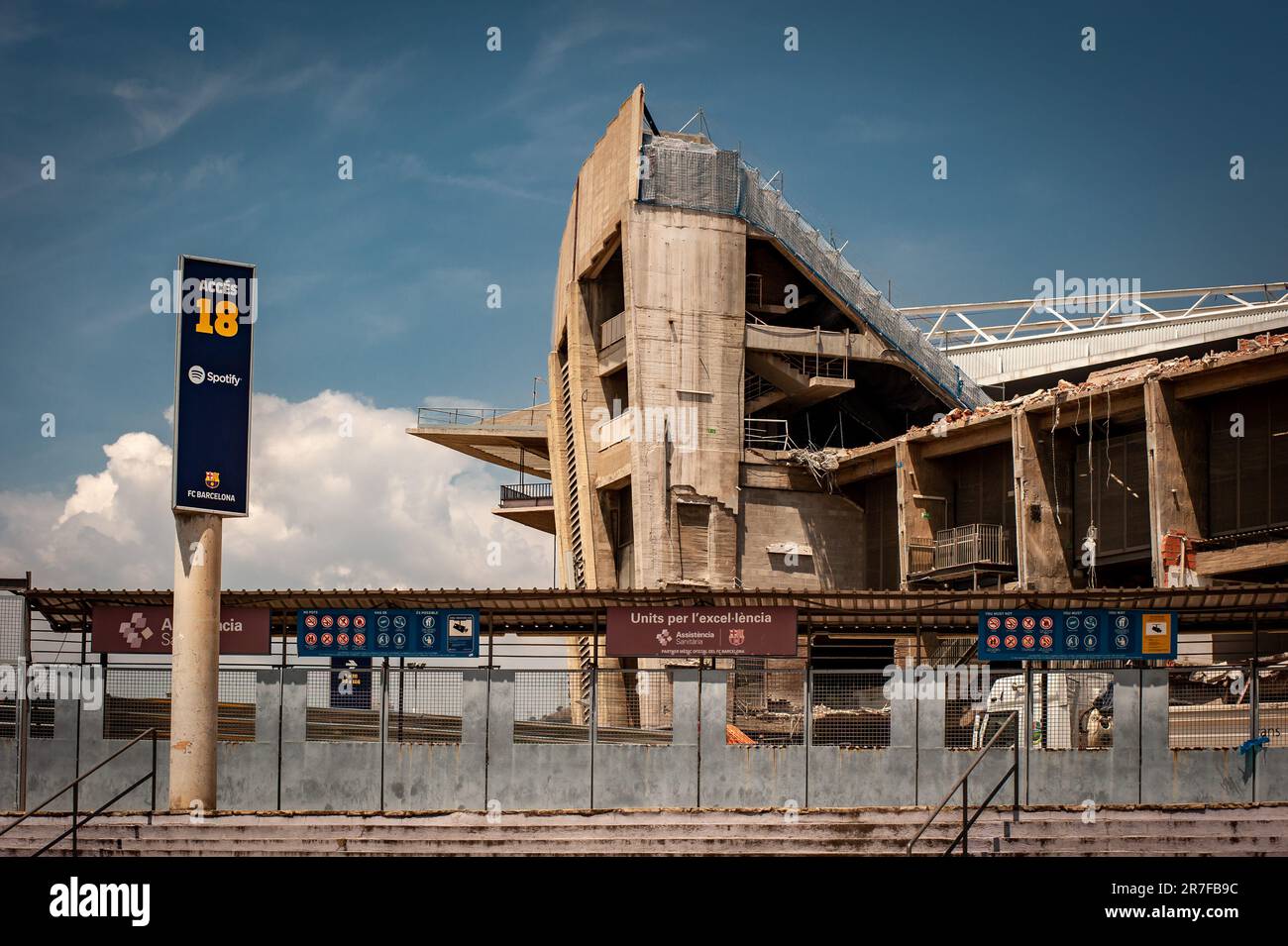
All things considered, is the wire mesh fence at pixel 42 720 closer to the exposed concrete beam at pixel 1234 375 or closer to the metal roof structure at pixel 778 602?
the metal roof structure at pixel 778 602

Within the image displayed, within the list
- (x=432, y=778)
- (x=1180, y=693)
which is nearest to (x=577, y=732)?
(x=432, y=778)

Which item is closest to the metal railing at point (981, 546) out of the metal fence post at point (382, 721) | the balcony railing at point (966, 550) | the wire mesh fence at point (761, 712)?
the balcony railing at point (966, 550)

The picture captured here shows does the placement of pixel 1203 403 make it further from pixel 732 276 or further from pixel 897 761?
pixel 897 761

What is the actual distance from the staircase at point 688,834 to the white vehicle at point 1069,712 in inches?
96.6

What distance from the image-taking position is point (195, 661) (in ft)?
87.3

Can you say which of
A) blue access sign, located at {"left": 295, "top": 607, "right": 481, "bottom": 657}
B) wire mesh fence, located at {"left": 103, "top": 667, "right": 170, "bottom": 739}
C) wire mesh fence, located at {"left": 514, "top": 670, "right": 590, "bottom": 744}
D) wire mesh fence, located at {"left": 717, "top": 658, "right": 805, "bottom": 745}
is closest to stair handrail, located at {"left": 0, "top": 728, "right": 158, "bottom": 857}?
wire mesh fence, located at {"left": 103, "top": 667, "right": 170, "bottom": 739}

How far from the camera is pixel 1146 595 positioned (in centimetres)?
2808

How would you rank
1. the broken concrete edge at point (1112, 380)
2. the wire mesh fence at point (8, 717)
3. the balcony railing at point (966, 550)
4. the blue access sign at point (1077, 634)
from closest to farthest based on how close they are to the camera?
the blue access sign at point (1077, 634)
the wire mesh fence at point (8, 717)
the broken concrete edge at point (1112, 380)
the balcony railing at point (966, 550)

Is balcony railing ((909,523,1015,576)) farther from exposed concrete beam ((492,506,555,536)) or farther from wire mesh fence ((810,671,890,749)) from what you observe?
wire mesh fence ((810,671,890,749))

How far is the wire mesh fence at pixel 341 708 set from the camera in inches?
1058

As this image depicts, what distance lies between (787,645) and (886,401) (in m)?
35.5

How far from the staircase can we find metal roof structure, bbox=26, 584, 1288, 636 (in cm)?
449

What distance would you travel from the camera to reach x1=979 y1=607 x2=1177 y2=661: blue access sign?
89.3ft
